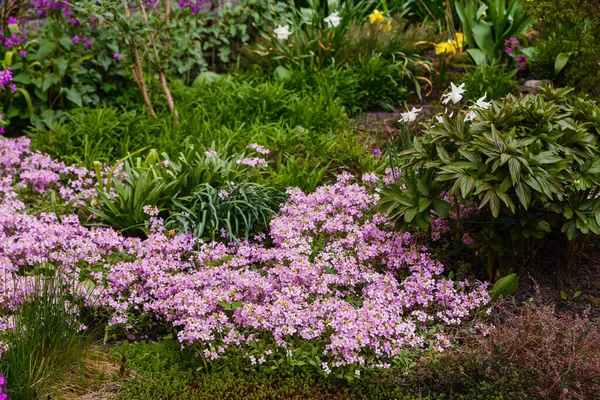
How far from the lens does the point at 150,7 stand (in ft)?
23.9

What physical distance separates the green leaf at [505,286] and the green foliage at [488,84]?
8.97ft

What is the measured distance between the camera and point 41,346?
3.63 m

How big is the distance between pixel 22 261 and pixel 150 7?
11.4 ft

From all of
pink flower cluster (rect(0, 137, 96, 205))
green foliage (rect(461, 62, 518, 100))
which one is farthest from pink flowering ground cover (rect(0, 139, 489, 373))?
green foliage (rect(461, 62, 518, 100))

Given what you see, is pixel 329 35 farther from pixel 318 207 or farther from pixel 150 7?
pixel 318 207

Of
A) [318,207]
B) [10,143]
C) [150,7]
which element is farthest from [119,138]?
[318,207]

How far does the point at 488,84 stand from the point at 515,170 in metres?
3.00

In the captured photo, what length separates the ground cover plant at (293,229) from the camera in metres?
3.74

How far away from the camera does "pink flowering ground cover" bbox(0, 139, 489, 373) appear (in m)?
3.88

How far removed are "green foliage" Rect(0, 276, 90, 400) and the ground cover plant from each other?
1 centimetres

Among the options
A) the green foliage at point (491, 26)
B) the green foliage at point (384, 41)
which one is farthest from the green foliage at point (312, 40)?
the green foliage at point (491, 26)

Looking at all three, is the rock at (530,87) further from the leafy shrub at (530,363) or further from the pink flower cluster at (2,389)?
the pink flower cluster at (2,389)

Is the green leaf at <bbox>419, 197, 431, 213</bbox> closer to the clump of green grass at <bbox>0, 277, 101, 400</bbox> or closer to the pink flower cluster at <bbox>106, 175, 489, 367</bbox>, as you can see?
the pink flower cluster at <bbox>106, 175, 489, 367</bbox>

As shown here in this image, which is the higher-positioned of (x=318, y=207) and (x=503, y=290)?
(x=318, y=207)
